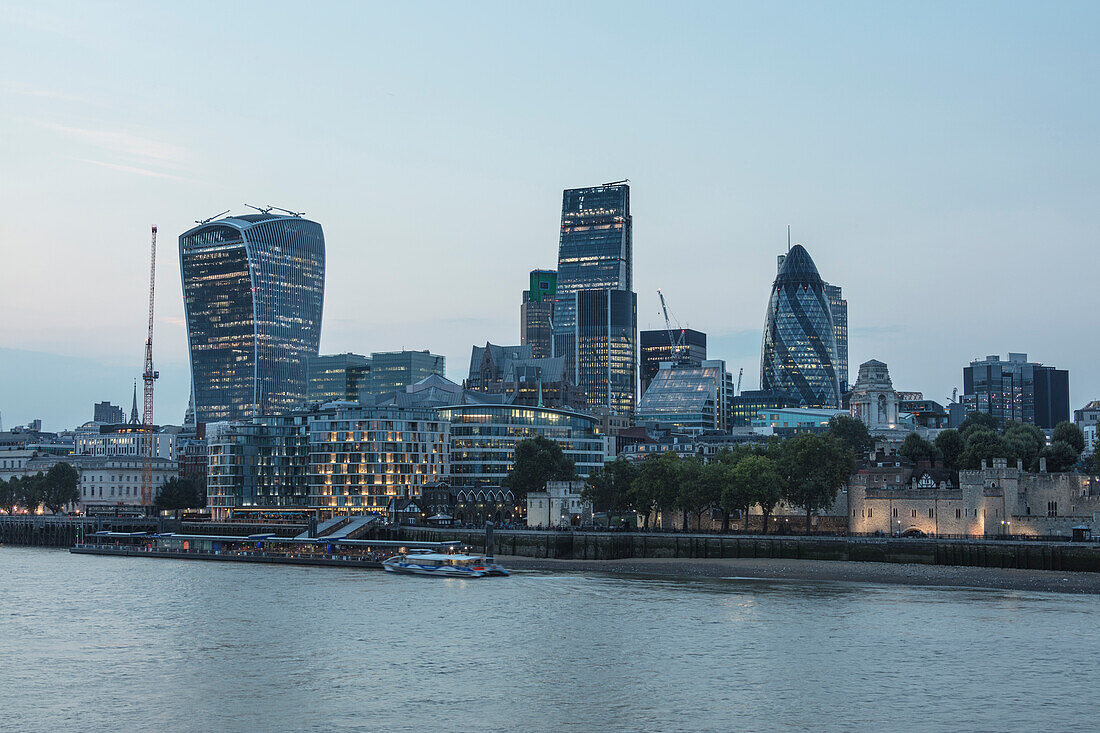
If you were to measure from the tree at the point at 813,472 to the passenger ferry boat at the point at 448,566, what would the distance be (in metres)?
34.0

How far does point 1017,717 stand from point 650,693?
17.0m

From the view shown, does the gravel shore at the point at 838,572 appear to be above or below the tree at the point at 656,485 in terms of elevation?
below

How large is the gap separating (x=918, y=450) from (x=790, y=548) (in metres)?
63.4

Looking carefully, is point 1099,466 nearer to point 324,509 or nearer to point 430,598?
point 430,598

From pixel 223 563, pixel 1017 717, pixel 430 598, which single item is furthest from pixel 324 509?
pixel 1017 717

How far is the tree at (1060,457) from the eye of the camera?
16525cm

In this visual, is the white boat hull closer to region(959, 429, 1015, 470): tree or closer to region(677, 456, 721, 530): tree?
region(677, 456, 721, 530): tree

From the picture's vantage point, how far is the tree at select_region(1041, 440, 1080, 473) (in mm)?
165250

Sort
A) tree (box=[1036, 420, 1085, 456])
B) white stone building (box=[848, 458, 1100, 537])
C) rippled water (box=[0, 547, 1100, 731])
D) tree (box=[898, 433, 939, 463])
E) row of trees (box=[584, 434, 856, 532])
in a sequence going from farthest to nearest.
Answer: tree (box=[898, 433, 939, 463])
tree (box=[1036, 420, 1085, 456])
row of trees (box=[584, 434, 856, 532])
white stone building (box=[848, 458, 1100, 537])
rippled water (box=[0, 547, 1100, 731])

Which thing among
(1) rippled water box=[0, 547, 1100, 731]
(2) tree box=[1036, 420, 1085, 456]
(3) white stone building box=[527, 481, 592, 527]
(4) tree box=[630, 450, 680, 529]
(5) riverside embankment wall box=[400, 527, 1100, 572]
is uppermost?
(2) tree box=[1036, 420, 1085, 456]

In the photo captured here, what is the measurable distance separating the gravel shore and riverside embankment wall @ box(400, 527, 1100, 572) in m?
1.64

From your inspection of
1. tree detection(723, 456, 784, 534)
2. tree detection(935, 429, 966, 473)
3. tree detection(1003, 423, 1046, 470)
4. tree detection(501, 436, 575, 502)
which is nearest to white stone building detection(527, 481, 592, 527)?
tree detection(501, 436, 575, 502)

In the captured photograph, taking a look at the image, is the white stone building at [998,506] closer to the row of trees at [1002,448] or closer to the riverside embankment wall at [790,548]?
the riverside embankment wall at [790,548]

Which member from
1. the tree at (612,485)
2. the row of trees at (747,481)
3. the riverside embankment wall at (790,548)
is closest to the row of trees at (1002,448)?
the row of trees at (747,481)
